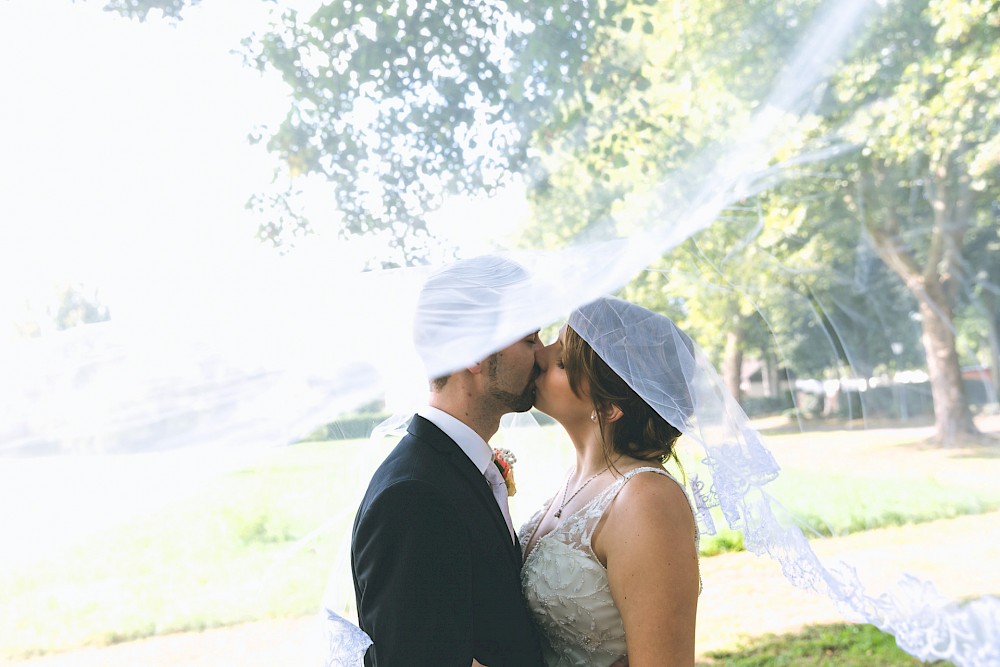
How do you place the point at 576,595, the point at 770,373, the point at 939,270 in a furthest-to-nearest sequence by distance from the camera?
the point at 770,373, the point at 939,270, the point at 576,595

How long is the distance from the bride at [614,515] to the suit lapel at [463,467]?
26 cm

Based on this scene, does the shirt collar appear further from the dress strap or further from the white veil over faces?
the white veil over faces

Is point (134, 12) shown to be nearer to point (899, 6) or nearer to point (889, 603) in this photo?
point (899, 6)

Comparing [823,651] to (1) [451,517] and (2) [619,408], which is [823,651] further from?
(1) [451,517]

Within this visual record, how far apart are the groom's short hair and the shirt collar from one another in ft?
0.34

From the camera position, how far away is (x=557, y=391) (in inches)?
99.0

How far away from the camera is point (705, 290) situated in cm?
428

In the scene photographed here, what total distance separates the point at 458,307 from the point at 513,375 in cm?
34

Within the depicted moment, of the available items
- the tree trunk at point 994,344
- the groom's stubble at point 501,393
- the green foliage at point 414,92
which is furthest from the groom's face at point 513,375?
the tree trunk at point 994,344

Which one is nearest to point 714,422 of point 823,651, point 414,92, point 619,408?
point 619,408

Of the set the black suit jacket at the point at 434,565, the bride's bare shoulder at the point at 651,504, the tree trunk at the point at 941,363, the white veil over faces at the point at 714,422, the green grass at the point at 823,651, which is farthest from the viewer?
the green grass at the point at 823,651

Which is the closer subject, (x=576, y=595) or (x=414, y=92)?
(x=576, y=595)

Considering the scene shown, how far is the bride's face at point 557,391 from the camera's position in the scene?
251 centimetres

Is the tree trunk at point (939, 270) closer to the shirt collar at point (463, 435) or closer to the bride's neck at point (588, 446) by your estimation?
the bride's neck at point (588, 446)
